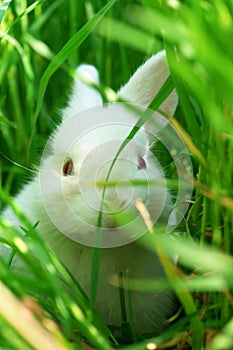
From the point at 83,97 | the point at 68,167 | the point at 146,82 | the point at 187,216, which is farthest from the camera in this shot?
the point at 83,97

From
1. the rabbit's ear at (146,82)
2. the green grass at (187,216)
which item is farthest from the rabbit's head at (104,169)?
the green grass at (187,216)

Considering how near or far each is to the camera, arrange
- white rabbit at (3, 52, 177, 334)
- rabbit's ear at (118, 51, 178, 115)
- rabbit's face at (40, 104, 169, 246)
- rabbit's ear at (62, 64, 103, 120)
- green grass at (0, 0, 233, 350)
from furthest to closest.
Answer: rabbit's ear at (62, 64, 103, 120) < rabbit's ear at (118, 51, 178, 115) < white rabbit at (3, 52, 177, 334) < rabbit's face at (40, 104, 169, 246) < green grass at (0, 0, 233, 350)

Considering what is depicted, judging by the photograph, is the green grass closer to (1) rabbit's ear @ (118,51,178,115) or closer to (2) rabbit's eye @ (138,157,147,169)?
(1) rabbit's ear @ (118,51,178,115)

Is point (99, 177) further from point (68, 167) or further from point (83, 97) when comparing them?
point (83, 97)

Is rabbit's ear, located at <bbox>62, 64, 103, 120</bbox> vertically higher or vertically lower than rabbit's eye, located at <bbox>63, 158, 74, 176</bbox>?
higher

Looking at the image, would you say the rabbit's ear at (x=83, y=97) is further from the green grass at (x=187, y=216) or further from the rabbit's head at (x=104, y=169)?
the green grass at (x=187, y=216)

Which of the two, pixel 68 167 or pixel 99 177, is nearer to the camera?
pixel 99 177

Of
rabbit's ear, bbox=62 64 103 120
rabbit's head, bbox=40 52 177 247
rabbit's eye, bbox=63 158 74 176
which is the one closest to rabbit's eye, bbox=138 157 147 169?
rabbit's head, bbox=40 52 177 247

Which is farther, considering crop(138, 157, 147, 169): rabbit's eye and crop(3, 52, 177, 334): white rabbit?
crop(138, 157, 147, 169): rabbit's eye

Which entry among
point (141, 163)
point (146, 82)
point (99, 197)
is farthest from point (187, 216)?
point (146, 82)
